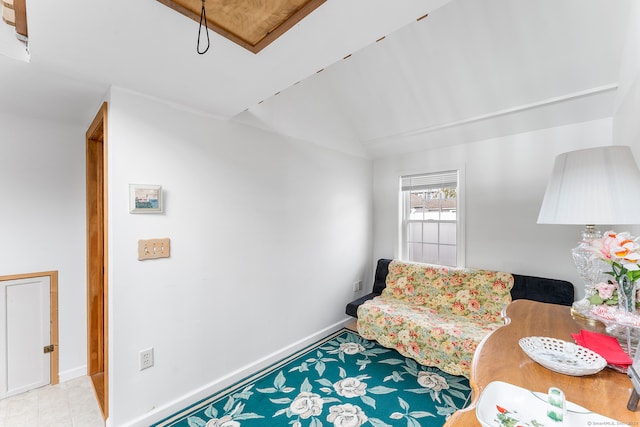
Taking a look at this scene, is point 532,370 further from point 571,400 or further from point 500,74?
point 500,74

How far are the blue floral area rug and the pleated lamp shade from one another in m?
1.52

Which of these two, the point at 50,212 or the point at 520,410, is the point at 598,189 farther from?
the point at 50,212

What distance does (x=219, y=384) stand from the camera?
2150mm

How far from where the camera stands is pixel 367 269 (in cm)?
369

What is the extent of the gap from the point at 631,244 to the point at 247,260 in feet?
7.30

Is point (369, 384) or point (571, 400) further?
point (369, 384)

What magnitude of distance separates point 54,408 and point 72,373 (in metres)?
0.41

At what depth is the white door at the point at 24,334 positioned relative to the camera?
6.72ft

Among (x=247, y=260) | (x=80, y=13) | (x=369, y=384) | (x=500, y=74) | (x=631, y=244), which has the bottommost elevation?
(x=369, y=384)

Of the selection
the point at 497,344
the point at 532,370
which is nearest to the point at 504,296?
the point at 497,344

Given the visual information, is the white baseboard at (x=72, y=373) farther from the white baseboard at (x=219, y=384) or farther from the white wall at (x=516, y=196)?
the white wall at (x=516, y=196)

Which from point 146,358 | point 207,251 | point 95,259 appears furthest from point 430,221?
point 95,259

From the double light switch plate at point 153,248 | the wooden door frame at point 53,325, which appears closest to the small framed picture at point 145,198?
the double light switch plate at point 153,248

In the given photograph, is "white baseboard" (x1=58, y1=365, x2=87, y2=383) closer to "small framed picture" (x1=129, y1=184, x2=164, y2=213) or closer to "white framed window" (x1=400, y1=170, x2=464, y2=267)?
"small framed picture" (x1=129, y1=184, x2=164, y2=213)
